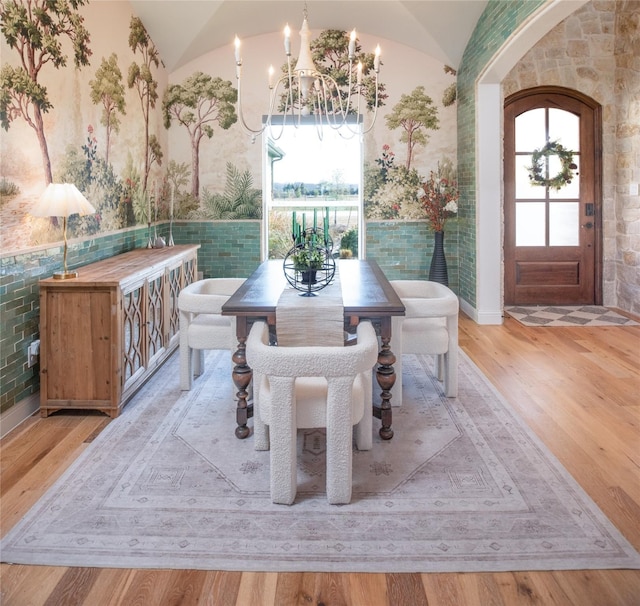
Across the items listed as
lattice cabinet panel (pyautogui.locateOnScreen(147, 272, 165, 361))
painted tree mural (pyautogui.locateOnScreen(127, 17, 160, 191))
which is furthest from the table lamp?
painted tree mural (pyautogui.locateOnScreen(127, 17, 160, 191))

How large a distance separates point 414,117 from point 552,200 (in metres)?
1.82

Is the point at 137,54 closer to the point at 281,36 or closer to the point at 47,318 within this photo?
the point at 281,36

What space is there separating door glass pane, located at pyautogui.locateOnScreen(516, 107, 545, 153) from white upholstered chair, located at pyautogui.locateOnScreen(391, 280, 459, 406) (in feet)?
11.9

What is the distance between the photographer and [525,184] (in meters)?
6.73

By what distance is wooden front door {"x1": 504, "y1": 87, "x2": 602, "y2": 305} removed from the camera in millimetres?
6660

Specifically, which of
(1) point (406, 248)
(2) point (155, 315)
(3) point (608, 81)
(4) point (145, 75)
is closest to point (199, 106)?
(4) point (145, 75)

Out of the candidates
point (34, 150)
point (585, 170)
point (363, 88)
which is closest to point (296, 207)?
point (363, 88)

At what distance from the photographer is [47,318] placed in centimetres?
345

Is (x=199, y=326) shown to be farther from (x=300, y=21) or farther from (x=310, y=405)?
(x=300, y=21)

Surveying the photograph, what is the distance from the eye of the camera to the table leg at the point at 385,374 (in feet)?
10.0

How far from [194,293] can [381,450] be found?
67.6 inches

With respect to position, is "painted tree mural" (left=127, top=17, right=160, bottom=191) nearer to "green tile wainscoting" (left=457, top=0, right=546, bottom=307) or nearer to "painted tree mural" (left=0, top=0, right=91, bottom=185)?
"painted tree mural" (left=0, top=0, right=91, bottom=185)

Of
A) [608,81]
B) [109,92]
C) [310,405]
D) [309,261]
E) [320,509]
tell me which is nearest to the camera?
[320,509]

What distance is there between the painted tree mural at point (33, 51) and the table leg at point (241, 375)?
1.67 metres
